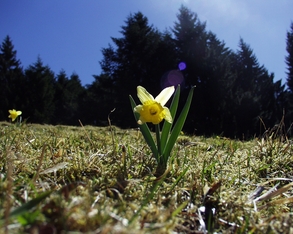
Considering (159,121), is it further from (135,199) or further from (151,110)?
(135,199)

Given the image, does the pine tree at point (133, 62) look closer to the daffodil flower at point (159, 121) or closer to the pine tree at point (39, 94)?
the pine tree at point (39, 94)

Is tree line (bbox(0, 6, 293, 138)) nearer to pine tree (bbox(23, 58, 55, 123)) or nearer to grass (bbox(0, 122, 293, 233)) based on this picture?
pine tree (bbox(23, 58, 55, 123))

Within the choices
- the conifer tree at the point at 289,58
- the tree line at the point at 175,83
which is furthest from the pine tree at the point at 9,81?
the conifer tree at the point at 289,58

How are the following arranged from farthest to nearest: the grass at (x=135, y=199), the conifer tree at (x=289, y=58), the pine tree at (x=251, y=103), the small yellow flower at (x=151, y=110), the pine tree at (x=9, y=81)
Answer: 1. the conifer tree at (x=289, y=58)
2. the pine tree at (x=9, y=81)
3. the pine tree at (x=251, y=103)
4. the small yellow flower at (x=151, y=110)
5. the grass at (x=135, y=199)

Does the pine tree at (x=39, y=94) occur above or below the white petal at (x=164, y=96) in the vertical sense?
above

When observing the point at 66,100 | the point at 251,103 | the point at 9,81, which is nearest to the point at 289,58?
the point at 251,103

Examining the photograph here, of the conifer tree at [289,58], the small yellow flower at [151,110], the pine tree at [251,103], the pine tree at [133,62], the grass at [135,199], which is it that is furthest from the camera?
the conifer tree at [289,58]

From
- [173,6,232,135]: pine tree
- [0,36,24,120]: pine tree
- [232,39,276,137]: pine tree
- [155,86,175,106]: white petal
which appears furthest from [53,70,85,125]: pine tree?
[155,86,175,106]: white petal
